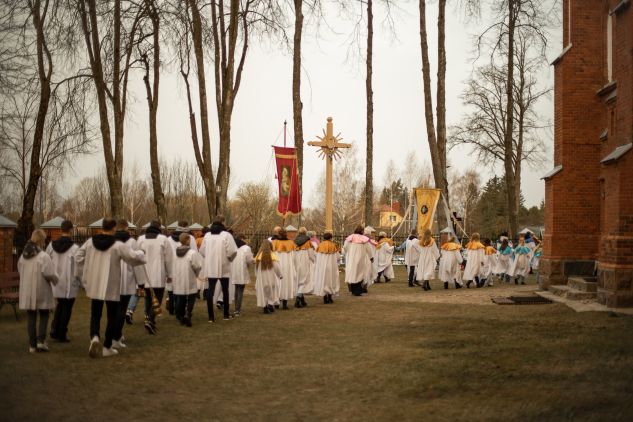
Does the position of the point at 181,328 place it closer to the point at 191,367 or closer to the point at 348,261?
the point at 191,367

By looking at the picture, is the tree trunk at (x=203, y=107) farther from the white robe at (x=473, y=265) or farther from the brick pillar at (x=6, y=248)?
the white robe at (x=473, y=265)

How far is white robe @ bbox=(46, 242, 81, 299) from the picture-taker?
38.2 feet

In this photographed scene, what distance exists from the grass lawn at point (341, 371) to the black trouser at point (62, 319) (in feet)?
0.83

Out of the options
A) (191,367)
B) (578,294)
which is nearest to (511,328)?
(578,294)

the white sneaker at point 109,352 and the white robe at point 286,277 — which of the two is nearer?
the white sneaker at point 109,352

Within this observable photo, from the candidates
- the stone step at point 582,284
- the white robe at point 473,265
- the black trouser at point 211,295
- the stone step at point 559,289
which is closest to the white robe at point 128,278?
the black trouser at point 211,295

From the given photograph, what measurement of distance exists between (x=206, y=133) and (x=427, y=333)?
1727 cm

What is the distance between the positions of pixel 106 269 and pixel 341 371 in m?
3.85

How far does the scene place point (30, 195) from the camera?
20422 millimetres

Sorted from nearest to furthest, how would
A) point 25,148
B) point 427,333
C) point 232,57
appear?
point 427,333 < point 232,57 < point 25,148

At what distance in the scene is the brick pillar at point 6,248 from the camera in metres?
19.3

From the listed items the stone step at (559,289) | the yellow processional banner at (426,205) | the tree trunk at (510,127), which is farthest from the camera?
the tree trunk at (510,127)

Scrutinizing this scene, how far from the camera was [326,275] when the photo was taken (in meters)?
18.0

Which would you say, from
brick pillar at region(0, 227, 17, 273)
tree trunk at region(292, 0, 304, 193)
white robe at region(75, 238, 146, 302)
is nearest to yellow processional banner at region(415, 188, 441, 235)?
tree trunk at region(292, 0, 304, 193)
